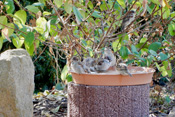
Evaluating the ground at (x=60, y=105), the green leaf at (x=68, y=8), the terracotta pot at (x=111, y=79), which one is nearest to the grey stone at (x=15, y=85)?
the terracotta pot at (x=111, y=79)

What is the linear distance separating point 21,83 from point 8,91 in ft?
0.44

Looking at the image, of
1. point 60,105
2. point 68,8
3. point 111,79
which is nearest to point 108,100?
point 111,79

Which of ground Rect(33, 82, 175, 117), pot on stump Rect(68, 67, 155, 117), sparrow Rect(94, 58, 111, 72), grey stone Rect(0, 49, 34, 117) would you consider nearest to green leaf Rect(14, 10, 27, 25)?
grey stone Rect(0, 49, 34, 117)

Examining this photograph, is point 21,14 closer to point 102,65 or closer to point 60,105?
point 102,65

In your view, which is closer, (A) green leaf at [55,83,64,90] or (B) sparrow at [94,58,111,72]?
(B) sparrow at [94,58,111,72]

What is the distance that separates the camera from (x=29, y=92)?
2373 mm

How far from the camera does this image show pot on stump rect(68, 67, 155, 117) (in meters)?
2.23

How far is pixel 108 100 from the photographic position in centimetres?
224

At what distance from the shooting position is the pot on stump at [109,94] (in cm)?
223

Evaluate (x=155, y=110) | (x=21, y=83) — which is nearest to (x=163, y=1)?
(x=21, y=83)

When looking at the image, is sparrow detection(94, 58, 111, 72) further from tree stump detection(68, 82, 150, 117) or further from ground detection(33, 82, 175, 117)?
ground detection(33, 82, 175, 117)

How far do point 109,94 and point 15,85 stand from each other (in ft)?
2.55

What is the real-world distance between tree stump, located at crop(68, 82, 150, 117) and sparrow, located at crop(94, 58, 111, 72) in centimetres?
25

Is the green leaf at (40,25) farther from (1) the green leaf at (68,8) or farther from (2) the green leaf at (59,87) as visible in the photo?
(2) the green leaf at (59,87)
